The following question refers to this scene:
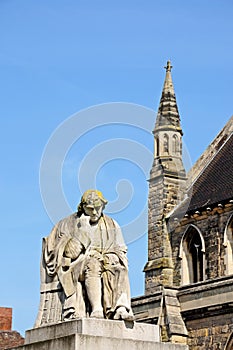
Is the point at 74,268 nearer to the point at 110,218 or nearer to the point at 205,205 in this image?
the point at 110,218

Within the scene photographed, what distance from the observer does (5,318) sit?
36375 millimetres

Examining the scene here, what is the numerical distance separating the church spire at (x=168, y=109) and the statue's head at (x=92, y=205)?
26.5 metres

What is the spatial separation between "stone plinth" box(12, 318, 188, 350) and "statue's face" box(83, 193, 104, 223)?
1.36m

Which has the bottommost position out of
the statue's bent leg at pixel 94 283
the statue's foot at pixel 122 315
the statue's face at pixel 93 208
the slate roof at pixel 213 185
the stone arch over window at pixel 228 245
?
the statue's foot at pixel 122 315

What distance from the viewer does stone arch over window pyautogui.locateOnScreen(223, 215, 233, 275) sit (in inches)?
1382

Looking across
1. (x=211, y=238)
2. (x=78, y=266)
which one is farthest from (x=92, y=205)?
(x=211, y=238)

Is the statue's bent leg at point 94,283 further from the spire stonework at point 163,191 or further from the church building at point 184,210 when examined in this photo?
the spire stonework at point 163,191

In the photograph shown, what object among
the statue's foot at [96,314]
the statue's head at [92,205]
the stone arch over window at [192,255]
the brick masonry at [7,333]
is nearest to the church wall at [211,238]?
the stone arch over window at [192,255]

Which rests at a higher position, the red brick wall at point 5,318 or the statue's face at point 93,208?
the red brick wall at point 5,318

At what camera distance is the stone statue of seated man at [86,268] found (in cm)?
1090

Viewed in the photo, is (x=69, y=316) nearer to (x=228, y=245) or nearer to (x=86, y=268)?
(x=86, y=268)

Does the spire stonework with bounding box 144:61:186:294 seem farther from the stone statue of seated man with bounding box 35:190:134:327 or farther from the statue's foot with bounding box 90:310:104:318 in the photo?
the statue's foot with bounding box 90:310:104:318

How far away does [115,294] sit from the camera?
10977 millimetres

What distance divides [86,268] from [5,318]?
85.5 ft
